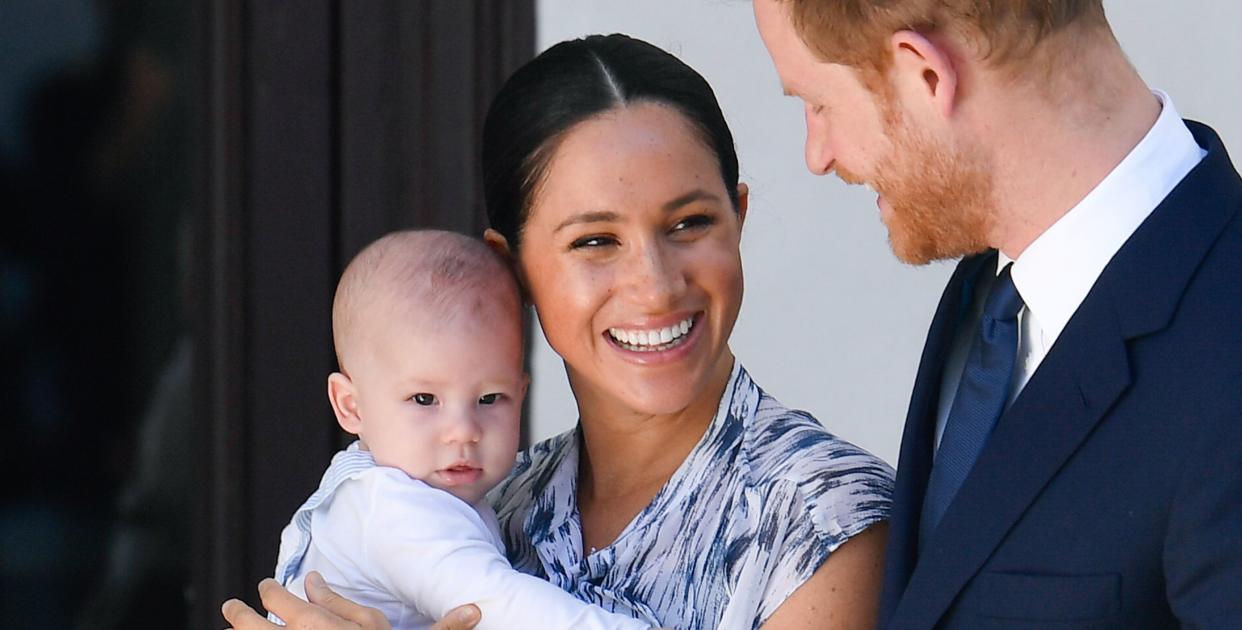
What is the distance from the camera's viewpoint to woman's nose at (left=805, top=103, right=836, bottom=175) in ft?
6.27

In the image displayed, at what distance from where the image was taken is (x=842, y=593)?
74.9 inches

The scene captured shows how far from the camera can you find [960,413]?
179 cm

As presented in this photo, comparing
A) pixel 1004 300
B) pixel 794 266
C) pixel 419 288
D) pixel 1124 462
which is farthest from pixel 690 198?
pixel 794 266

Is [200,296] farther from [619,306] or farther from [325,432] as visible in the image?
[619,306]

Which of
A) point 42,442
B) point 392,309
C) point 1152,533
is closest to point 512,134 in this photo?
point 392,309

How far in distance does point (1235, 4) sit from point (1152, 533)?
6.66 ft

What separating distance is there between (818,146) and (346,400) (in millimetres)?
779

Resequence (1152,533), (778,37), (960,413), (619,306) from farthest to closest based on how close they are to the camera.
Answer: (619,306)
(778,37)
(960,413)
(1152,533)

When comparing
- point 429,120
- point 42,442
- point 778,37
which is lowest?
point 42,442

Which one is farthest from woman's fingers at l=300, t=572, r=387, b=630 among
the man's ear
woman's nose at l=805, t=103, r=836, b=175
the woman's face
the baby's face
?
the man's ear

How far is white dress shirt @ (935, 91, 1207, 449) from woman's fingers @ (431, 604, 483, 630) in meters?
0.67

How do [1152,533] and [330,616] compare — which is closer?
[1152,533]

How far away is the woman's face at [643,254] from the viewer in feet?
7.01

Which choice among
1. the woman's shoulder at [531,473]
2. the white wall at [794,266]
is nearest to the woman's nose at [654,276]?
the woman's shoulder at [531,473]
